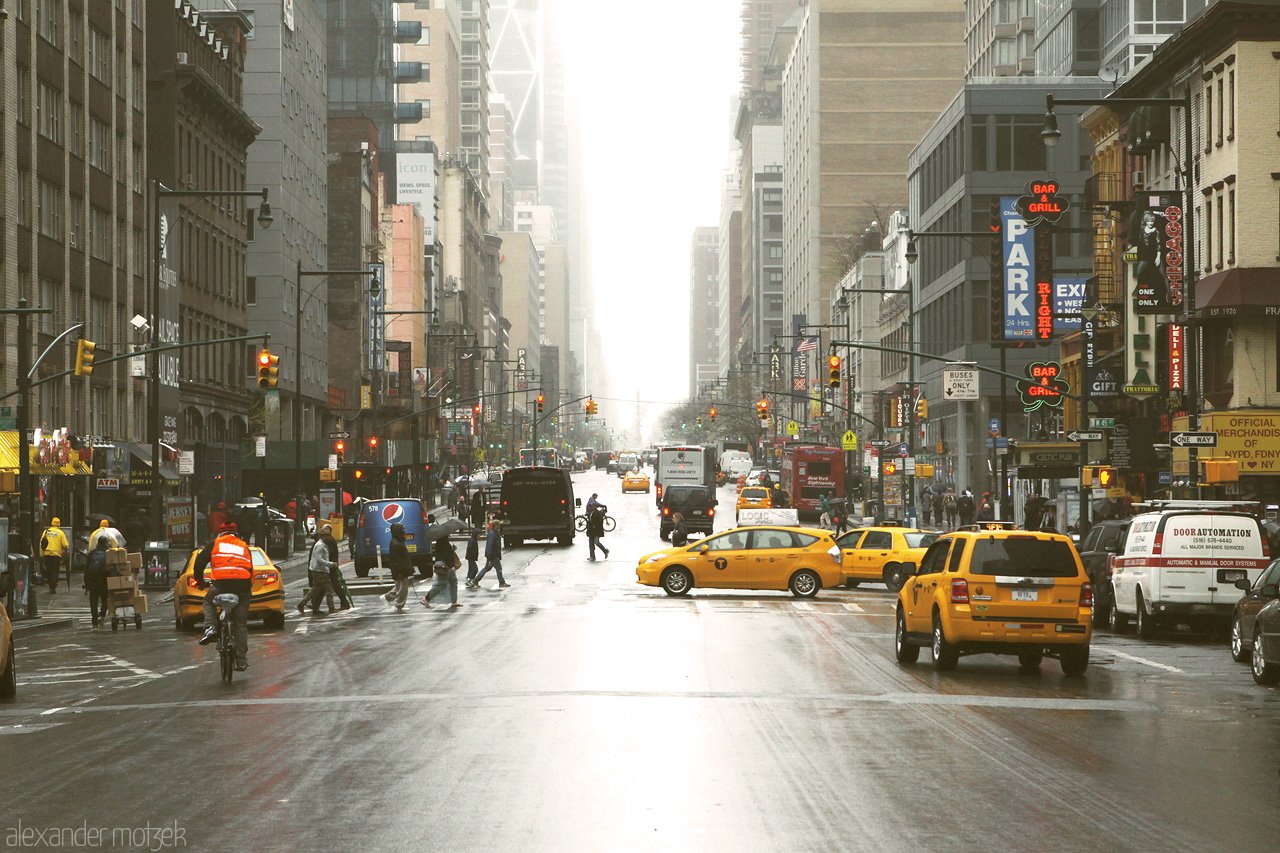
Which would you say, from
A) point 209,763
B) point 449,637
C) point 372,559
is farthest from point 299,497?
point 209,763

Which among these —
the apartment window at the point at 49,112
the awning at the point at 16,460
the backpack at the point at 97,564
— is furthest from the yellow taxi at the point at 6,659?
the apartment window at the point at 49,112

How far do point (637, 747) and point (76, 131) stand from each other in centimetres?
4626

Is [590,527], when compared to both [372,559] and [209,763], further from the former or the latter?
[209,763]

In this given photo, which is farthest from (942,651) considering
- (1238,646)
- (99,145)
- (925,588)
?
(99,145)

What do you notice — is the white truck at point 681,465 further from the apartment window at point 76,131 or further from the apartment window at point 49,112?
the apartment window at point 49,112

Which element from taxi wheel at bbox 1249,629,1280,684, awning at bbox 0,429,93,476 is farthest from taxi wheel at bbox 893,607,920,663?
awning at bbox 0,429,93,476

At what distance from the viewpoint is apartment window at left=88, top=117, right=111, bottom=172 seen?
54781 mm

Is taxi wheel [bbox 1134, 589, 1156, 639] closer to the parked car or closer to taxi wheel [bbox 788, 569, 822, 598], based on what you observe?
the parked car

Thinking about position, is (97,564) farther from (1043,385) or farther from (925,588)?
(1043,385)

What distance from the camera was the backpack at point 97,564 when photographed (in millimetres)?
27594

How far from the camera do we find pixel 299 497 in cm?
5919

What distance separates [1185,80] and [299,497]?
3370 centimetres

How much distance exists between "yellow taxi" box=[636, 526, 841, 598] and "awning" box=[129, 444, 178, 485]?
2201cm

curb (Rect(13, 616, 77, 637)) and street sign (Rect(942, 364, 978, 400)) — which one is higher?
street sign (Rect(942, 364, 978, 400))
